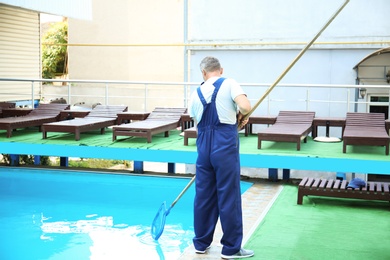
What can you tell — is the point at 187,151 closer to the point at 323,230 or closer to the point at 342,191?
the point at 342,191

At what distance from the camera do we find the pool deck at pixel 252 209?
527cm

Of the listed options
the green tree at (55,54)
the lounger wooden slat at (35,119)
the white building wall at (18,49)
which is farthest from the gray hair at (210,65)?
the green tree at (55,54)

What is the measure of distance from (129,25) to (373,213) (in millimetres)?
19339

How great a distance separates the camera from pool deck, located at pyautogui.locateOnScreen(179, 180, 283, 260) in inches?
207

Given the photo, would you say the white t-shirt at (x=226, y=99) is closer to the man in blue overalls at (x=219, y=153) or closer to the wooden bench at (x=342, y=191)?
the man in blue overalls at (x=219, y=153)

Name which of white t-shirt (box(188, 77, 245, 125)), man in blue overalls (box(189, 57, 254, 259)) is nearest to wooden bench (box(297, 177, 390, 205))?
man in blue overalls (box(189, 57, 254, 259))

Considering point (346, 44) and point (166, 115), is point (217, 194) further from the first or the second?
point (346, 44)

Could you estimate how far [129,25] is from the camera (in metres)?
24.9

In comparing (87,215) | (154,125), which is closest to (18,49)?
(154,125)

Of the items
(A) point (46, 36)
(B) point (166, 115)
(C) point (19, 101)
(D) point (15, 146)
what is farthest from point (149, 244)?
(A) point (46, 36)

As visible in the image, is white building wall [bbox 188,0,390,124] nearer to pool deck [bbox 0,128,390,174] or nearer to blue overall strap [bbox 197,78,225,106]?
pool deck [bbox 0,128,390,174]

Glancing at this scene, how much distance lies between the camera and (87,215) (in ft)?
24.8

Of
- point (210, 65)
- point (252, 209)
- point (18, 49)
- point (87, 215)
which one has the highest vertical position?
point (18, 49)

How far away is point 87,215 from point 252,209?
6.90 feet
